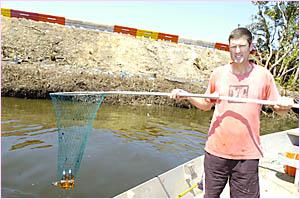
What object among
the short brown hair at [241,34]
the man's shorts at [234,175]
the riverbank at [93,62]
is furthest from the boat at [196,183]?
the riverbank at [93,62]

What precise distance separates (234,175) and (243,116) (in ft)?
1.78

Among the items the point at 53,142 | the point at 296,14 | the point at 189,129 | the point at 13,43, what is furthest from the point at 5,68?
the point at 296,14

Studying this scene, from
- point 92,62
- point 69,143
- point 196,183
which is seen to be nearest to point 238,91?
point 196,183

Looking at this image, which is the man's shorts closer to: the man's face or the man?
the man

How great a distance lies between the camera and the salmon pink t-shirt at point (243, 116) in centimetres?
259

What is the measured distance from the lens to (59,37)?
56.7 ft

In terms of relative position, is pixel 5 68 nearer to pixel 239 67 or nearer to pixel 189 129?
pixel 189 129

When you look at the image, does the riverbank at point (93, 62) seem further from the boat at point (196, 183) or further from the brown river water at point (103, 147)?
the boat at point (196, 183)

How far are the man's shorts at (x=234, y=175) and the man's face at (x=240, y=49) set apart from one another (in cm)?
89

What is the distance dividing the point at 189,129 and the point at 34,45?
9.97 m

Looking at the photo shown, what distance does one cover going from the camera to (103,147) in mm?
7883

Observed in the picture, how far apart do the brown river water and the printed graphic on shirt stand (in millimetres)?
3480

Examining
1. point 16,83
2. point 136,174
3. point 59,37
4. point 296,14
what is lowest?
point 136,174

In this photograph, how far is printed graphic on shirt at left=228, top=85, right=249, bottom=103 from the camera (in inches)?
103
